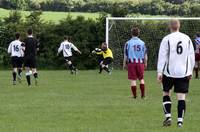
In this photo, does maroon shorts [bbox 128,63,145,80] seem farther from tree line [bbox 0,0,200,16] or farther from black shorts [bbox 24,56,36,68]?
tree line [bbox 0,0,200,16]

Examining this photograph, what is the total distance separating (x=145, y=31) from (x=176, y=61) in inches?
1125

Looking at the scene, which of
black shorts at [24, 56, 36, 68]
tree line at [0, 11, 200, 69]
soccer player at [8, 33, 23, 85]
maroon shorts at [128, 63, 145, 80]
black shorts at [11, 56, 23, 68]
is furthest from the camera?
tree line at [0, 11, 200, 69]

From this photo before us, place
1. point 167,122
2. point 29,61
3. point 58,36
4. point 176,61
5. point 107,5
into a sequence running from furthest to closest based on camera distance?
point 107,5 < point 58,36 < point 29,61 < point 167,122 < point 176,61

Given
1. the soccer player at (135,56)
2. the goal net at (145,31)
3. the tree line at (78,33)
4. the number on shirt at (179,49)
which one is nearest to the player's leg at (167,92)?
the number on shirt at (179,49)

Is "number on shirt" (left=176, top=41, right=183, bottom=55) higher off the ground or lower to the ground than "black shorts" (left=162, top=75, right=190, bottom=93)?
higher

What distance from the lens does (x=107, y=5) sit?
57156mm

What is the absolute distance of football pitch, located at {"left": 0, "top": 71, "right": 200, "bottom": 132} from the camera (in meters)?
13.3

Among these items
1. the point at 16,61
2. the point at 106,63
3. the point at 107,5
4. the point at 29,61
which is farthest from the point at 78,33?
the point at 29,61

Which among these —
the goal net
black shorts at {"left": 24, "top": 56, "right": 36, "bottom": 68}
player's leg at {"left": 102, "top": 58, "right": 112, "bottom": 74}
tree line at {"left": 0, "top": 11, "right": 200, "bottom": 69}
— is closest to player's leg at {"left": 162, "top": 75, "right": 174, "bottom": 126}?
black shorts at {"left": 24, "top": 56, "right": 36, "bottom": 68}

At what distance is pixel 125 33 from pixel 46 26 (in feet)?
23.1

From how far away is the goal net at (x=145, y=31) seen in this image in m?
40.2

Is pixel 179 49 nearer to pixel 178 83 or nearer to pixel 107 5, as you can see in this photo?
pixel 178 83

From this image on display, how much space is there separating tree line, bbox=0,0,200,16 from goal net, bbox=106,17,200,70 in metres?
9.55

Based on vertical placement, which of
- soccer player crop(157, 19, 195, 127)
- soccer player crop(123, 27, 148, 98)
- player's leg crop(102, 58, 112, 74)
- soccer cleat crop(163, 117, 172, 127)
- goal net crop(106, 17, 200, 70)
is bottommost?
player's leg crop(102, 58, 112, 74)
